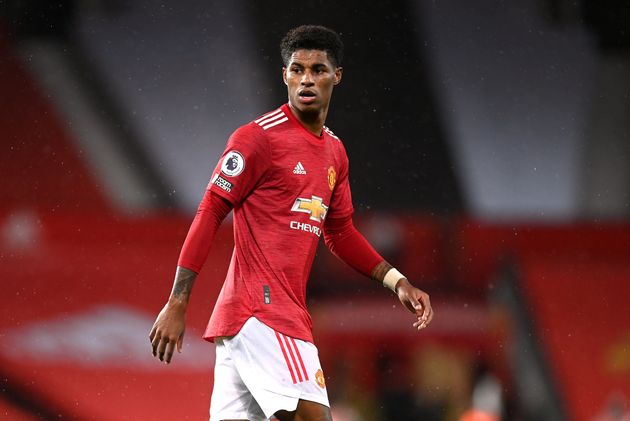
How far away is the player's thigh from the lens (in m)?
2.65

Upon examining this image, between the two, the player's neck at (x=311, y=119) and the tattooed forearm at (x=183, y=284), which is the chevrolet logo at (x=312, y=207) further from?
the tattooed forearm at (x=183, y=284)

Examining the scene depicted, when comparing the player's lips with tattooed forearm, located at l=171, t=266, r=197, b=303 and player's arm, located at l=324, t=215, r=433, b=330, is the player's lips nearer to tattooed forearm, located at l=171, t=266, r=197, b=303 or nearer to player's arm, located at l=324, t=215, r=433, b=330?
player's arm, located at l=324, t=215, r=433, b=330

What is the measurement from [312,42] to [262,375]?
97 centimetres

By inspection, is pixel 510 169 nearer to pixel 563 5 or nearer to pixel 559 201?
pixel 559 201

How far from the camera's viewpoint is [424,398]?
23.9ft

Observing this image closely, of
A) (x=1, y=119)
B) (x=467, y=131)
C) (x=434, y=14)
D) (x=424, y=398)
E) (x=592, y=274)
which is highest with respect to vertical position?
(x=434, y=14)

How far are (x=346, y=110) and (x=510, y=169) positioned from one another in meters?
1.91

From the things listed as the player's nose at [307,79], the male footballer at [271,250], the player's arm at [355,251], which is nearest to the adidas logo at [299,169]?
the male footballer at [271,250]

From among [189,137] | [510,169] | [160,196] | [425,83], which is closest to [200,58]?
[189,137]

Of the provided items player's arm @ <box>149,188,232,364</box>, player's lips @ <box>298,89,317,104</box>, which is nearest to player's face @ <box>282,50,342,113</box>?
player's lips @ <box>298,89,317,104</box>

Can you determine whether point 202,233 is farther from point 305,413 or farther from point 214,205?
point 305,413

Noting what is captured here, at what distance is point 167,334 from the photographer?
2521 millimetres

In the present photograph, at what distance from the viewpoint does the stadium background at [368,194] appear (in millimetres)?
7672

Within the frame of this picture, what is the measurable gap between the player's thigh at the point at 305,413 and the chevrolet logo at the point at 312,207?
53 cm
